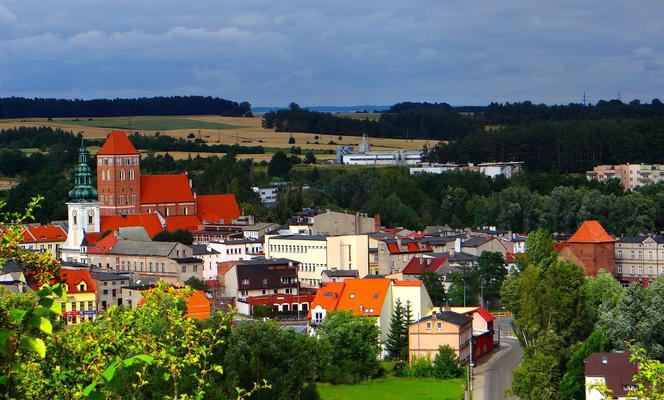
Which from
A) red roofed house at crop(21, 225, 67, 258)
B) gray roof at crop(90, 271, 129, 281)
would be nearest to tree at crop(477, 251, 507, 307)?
gray roof at crop(90, 271, 129, 281)

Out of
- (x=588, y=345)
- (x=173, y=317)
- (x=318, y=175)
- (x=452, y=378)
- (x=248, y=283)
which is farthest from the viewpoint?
(x=318, y=175)

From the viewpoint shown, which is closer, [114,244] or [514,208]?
[114,244]

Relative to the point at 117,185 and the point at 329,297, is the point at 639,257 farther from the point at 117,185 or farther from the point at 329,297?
the point at 117,185

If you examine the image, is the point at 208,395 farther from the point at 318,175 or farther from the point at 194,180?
the point at 318,175

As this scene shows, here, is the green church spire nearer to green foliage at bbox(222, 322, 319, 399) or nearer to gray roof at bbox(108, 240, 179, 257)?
gray roof at bbox(108, 240, 179, 257)

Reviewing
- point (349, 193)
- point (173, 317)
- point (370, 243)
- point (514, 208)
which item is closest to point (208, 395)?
point (173, 317)

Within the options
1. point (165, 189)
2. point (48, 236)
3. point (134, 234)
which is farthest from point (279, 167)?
point (48, 236)

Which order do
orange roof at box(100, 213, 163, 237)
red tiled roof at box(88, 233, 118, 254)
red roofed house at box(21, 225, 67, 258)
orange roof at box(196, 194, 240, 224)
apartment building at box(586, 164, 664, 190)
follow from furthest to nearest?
apartment building at box(586, 164, 664, 190) < orange roof at box(196, 194, 240, 224) < orange roof at box(100, 213, 163, 237) < red roofed house at box(21, 225, 67, 258) < red tiled roof at box(88, 233, 118, 254)
